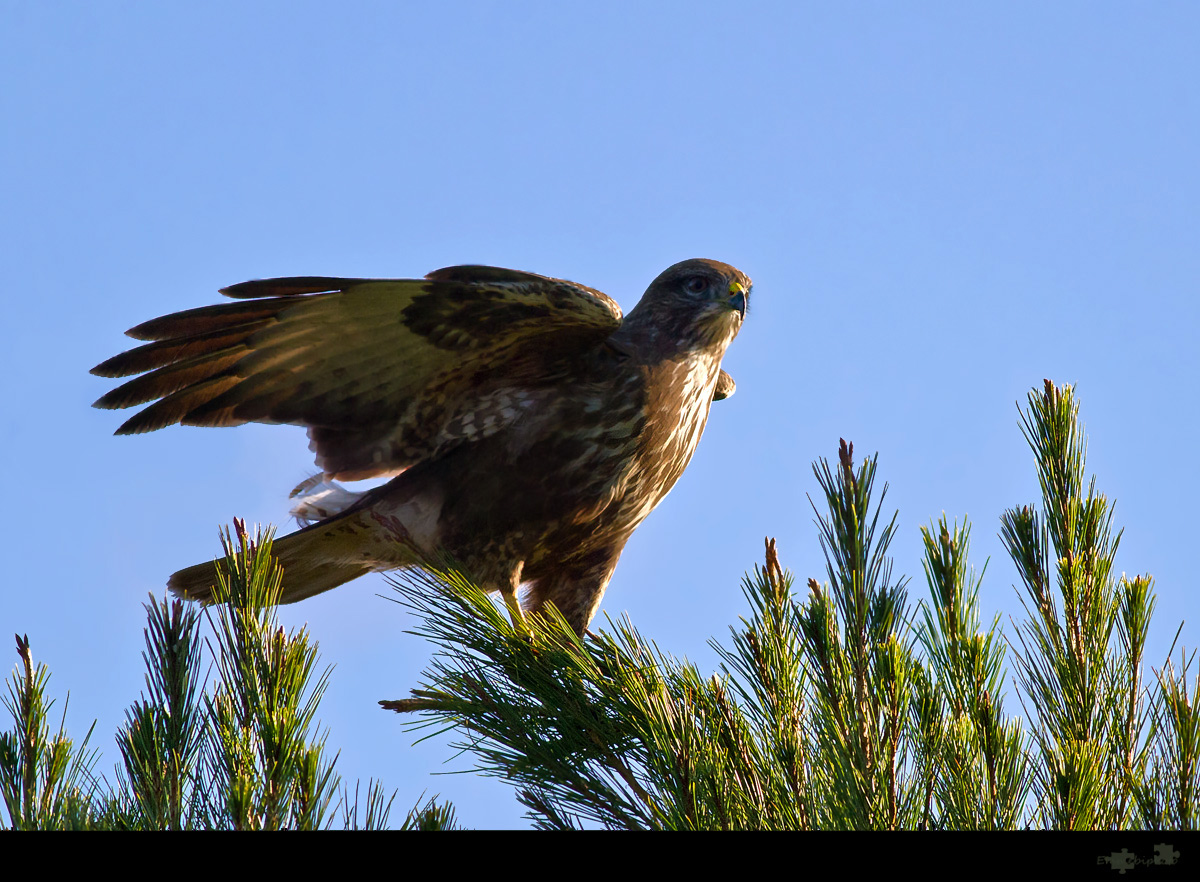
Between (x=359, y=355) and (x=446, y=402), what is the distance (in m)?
0.41

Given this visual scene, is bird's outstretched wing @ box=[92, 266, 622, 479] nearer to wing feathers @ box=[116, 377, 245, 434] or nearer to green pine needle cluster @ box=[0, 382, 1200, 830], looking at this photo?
wing feathers @ box=[116, 377, 245, 434]

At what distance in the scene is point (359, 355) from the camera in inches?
190

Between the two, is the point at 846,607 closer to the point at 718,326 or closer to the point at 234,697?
the point at 234,697

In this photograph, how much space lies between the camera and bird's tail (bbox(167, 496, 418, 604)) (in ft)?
16.0

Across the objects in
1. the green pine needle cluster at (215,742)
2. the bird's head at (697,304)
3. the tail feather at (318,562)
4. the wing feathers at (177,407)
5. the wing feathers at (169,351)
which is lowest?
the green pine needle cluster at (215,742)

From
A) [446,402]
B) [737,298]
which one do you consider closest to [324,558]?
[446,402]

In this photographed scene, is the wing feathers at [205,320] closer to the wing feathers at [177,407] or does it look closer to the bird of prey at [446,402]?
the bird of prey at [446,402]

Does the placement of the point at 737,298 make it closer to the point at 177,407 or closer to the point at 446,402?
the point at 446,402

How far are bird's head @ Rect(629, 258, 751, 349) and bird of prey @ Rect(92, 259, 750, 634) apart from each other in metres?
0.13

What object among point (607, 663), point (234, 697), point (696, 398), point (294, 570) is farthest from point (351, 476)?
point (234, 697)

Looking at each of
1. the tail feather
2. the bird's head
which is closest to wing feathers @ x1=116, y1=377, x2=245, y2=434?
the tail feather

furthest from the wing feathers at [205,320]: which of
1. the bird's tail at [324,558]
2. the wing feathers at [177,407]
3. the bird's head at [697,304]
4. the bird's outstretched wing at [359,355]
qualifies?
the bird's head at [697,304]

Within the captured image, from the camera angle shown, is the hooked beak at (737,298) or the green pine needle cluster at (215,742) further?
the hooked beak at (737,298)

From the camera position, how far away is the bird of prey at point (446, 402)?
15.3 ft
